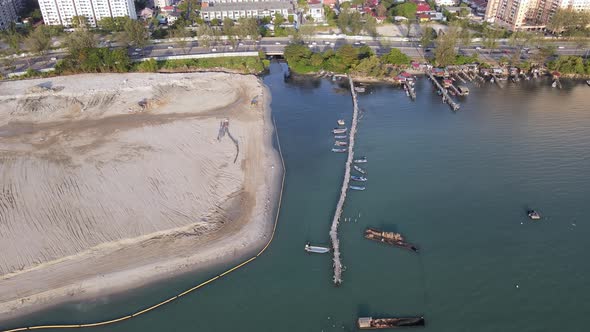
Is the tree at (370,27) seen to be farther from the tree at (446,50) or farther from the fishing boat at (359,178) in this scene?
the fishing boat at (359,178)

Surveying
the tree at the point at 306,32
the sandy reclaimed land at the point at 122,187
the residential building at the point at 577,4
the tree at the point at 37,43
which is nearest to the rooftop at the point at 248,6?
the tree at the point at 306,32

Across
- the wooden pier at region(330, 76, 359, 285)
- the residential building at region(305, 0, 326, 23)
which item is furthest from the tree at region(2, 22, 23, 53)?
the wooden pier at region(330, 76, 359, 285)

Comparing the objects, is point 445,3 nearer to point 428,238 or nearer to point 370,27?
point 370,27

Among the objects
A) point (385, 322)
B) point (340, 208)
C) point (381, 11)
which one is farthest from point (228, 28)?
point (385, 322)

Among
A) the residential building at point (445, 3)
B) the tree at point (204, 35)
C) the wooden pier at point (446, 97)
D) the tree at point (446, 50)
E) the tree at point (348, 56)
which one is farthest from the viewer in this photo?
the residential building at point (445, 3)

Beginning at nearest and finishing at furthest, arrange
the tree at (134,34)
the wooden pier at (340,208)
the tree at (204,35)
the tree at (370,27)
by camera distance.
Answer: the wooden pier at (340,208)
the tree at (134,34)
the tree at (204,35)
the tree at (370,27)

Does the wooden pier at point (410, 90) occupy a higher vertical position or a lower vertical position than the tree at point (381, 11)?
lower

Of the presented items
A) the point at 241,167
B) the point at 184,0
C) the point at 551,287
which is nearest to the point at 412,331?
the point at 551,287
